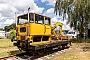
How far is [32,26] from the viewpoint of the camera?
1139 centimetres

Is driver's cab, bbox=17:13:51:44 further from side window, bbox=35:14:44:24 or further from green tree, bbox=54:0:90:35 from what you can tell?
Result: green tree, bbox=54:0:90:35

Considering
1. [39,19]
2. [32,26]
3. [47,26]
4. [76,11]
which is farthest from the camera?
[76,11]

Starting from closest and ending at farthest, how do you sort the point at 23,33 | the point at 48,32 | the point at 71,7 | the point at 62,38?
the point at 23,33, the point at 48,32, the point at 62,38, the point at 71,7

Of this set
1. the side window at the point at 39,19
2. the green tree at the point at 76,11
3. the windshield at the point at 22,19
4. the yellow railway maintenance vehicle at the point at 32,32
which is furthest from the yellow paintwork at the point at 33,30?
the green tree at the point at 76,11

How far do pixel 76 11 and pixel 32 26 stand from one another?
14.1m

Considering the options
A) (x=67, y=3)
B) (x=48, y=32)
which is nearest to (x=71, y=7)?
(x=67, y=3)

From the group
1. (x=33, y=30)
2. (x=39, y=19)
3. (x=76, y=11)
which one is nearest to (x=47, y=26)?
(x=39, y=19)

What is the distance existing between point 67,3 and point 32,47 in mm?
16659

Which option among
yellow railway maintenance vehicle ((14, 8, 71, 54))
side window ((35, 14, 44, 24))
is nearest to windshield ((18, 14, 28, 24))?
yellow railway maintenance vehicle ((14, 8, 71, 54))

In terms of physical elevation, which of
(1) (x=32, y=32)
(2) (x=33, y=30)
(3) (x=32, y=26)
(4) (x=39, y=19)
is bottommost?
(1) (x=32, y=32)

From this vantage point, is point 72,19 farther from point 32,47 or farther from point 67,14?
point 32,47

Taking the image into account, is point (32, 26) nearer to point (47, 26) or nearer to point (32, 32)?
point (32, 32)

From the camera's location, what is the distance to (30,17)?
38.2 ft

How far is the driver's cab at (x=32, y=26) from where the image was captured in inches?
448
